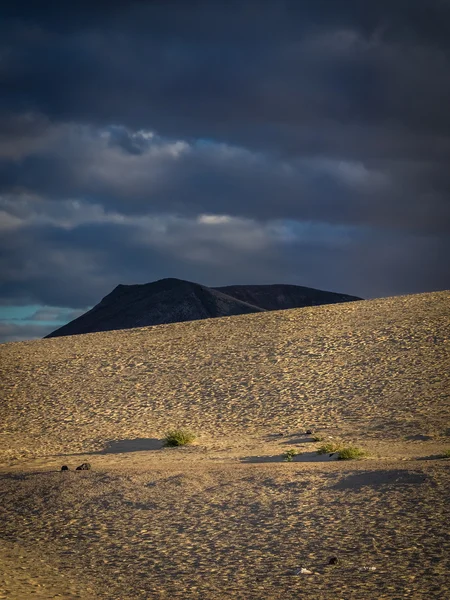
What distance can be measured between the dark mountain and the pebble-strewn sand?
67.8m

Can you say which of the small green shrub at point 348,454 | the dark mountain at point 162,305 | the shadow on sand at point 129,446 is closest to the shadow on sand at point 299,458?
the small green shrub at point 348,454

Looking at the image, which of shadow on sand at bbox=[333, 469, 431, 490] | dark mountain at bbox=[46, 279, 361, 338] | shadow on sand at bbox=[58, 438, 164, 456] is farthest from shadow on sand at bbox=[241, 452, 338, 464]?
dark mountain at bbox=[46, 279, 361, 338]

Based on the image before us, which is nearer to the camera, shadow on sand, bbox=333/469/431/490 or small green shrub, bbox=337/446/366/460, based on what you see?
shadow on sand, bbox=333/469/431/490

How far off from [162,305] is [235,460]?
93681mm

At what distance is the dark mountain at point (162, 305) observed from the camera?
104625mm

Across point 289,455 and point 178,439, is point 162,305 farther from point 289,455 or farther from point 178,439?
point 289,455

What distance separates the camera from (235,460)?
1534 centimetres

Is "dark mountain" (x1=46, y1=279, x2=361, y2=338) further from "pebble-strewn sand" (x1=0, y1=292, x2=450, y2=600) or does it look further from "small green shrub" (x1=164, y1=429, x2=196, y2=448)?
"small green shrub" (x1=164, y1=429, x2=196, y2=448)

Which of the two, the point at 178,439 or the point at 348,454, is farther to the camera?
the point at 178,439

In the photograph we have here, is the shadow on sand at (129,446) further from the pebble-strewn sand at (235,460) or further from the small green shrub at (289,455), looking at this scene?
the small green shrub at (289,455)

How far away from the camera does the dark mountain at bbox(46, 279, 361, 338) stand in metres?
105

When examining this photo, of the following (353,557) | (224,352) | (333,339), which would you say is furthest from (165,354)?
(353,557)

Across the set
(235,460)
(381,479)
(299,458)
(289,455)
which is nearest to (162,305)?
(235,460)

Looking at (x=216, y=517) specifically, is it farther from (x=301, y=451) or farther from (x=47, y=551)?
(x=301, y=451)
